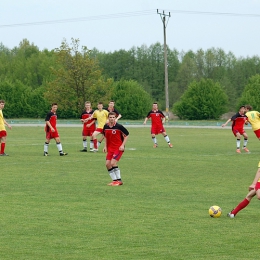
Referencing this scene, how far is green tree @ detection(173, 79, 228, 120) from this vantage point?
9362 cm

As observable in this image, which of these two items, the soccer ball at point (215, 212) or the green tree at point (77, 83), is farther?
the green tree at point (77, 83)

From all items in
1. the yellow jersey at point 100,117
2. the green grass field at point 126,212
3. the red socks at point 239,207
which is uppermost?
the yellow jersey at point 100,117

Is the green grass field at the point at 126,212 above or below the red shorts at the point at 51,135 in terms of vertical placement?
below

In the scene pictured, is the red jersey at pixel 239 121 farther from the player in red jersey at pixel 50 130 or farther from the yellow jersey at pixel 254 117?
the player in red jersey at pixel 50 130

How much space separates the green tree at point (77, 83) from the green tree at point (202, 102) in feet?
61.5

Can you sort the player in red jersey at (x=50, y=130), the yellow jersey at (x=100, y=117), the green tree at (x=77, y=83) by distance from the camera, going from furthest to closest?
the green tree at (x=77, y=83), the yellow jersey at (x=100, y=117), the player in red jersey at (x=50, y=130)

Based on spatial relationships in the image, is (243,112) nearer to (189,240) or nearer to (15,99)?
(189,240)

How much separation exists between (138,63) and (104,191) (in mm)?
109580

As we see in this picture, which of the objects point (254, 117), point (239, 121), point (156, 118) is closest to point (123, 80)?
point (156, 118)

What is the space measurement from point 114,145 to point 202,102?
3094 inches

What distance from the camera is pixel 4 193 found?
13.9 meters

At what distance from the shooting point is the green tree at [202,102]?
9362 centimetres

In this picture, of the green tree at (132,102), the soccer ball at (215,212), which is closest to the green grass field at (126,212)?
the soccer ball at (215,212)

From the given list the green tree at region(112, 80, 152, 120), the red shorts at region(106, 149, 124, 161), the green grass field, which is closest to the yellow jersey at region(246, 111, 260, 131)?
the green grass field
